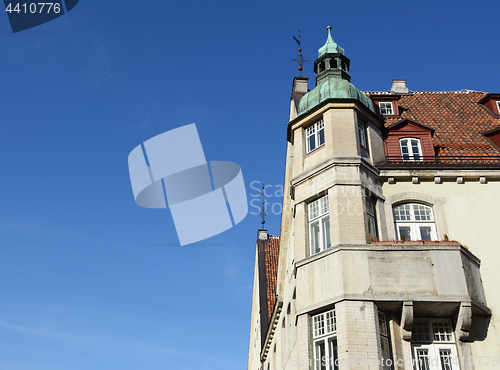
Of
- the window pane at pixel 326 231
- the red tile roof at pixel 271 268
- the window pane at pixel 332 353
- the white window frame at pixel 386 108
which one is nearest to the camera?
the window pane at pixel 332 353

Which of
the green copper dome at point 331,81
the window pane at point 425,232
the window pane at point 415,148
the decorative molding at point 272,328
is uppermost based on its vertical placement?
the green copper dome at point 331,81

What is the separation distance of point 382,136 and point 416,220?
443 centimetres

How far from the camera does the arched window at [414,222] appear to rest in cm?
1978

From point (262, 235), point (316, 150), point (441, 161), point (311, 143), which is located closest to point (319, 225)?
point (316, 150)

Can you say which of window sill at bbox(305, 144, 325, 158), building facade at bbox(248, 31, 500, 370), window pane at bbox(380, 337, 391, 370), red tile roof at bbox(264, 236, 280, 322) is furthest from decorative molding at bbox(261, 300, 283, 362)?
window pane at bbox(380, 337, 391, 370)

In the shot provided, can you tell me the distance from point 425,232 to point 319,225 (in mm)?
3947

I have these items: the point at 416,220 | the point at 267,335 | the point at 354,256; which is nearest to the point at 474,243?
the point at 416,220

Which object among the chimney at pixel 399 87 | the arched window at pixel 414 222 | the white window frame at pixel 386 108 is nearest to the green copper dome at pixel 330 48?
the white window frame at pixel 386 108

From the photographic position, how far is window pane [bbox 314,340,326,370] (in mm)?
17475

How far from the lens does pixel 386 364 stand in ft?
54.3

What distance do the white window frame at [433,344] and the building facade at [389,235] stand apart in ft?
0.11

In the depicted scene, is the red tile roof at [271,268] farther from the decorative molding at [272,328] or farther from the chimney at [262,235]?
the decorative molding at [272,328]

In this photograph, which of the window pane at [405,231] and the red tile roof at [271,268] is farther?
the red tile roof at [271,268]

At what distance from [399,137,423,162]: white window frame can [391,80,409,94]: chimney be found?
897 cm
